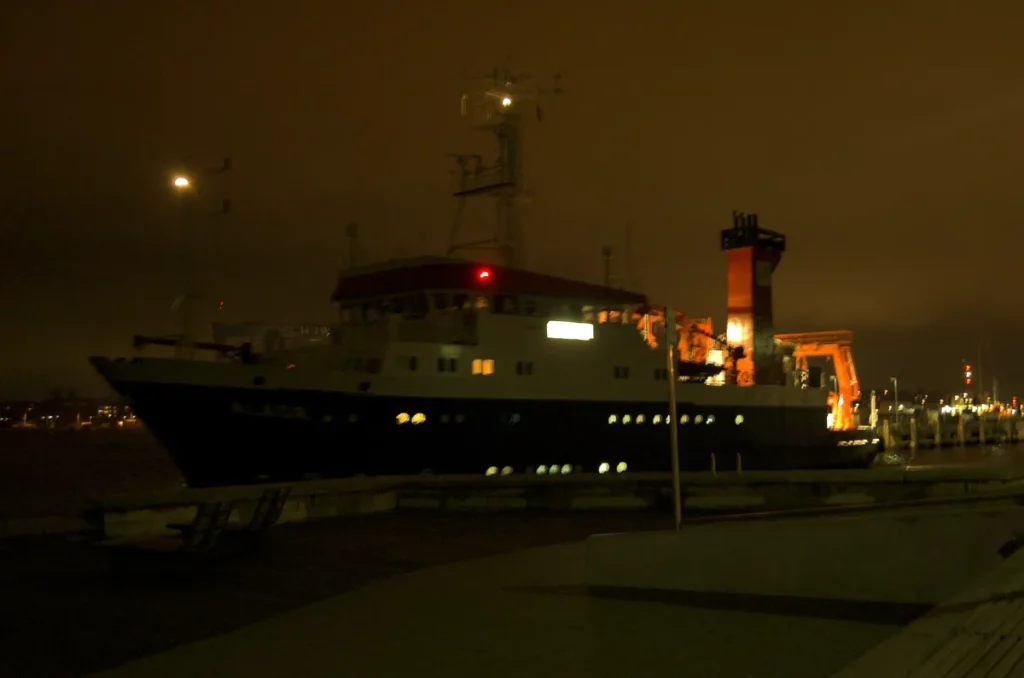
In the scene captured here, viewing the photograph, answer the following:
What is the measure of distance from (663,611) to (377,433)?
15.8m

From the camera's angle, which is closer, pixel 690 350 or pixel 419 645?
pixel 419 645

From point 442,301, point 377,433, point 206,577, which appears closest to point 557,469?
point 377,433

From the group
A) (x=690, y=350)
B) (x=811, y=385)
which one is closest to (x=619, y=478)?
(x=690, y=350)

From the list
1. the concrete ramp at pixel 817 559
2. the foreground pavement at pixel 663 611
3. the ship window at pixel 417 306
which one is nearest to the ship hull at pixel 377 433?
the ship window at pixel 417 306

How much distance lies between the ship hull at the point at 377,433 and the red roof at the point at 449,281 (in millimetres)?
3226

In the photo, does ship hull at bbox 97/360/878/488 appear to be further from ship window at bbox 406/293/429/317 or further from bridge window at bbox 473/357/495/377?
ship window at bbox 406/293/429/317

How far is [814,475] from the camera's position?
15.6 metres

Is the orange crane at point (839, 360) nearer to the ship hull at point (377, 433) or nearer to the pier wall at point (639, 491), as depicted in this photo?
the ship hull at point (377, 433)

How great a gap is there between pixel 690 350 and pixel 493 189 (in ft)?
35.1

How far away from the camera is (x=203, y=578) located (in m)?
10.2

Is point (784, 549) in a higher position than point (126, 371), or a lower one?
lower

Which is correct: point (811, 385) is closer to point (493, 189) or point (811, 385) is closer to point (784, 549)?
point (493, 189)

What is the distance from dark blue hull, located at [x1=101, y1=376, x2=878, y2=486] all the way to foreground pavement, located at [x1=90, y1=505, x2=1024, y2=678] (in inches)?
526

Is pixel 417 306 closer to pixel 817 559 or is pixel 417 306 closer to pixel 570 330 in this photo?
pixel 570 330
